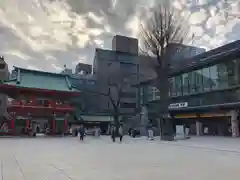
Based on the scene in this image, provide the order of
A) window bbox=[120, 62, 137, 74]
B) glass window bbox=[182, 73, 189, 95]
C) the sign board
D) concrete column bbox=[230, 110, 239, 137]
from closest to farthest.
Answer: concrete column bbox=[230, 110, 239, 137] → the sign board → glass window bbox=[182, 73, 189, 95] → window bbox=[120, 62, 137, 74]

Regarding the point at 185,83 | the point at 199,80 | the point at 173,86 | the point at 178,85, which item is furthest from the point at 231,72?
the point at 173,86

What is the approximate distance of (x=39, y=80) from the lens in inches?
1499

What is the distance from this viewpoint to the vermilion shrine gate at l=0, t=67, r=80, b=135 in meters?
33.0

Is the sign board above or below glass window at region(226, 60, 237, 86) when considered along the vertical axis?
below

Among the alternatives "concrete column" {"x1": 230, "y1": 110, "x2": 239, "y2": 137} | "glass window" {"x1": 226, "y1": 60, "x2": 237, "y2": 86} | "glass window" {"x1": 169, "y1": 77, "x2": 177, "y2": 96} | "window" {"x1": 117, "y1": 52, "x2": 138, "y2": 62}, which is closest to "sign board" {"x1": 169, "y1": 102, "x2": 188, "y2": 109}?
"glass window" {"x1": 169, "y1": 77, "x2": 177, "y2": 96}

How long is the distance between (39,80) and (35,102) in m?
4.65

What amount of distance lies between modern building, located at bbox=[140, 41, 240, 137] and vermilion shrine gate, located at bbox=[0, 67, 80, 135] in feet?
43.1

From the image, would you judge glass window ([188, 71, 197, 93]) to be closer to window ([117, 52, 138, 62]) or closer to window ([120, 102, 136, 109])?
window ([120, 102, 136, 109])

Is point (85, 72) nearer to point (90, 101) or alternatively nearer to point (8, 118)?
point (90, 101)

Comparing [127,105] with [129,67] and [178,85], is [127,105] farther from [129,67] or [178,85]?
[178,85]

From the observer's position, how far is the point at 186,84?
30953mm

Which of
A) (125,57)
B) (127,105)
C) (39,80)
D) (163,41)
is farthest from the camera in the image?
(125,57)

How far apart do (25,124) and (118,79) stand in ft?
58.7

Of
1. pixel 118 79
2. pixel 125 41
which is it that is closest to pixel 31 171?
pixel 118 79
